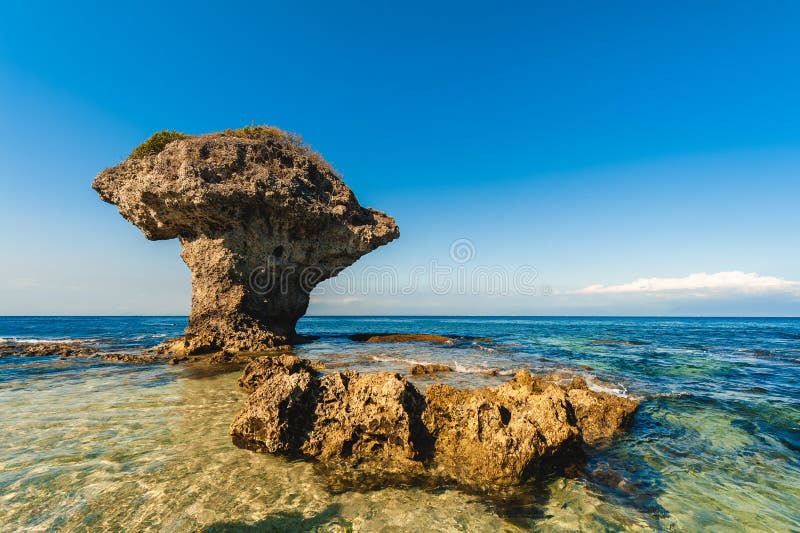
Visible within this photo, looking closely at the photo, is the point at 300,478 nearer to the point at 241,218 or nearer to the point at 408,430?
the point at 408,430

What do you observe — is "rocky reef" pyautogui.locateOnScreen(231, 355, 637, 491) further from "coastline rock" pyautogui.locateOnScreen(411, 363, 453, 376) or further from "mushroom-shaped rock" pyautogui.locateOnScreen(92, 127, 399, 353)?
"mushroom-shaped rock" pyautogui.locateOnScreen(92, 127, 399, 353)

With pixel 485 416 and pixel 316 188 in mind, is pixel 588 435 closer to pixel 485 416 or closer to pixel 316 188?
pixel 485 416

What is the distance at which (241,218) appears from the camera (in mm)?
19062

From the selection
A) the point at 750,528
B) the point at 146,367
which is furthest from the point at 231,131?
the point at 750,528

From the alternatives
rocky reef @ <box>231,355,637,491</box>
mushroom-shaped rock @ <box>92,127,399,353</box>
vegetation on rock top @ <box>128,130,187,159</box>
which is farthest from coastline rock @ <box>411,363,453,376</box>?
vegetation on rock top @ <box>128,130,187,159</box>

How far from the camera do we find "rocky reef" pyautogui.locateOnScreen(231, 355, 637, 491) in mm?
4891

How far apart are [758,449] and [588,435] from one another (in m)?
2.93

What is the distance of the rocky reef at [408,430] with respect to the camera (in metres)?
4.89

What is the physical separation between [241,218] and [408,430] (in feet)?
55.8

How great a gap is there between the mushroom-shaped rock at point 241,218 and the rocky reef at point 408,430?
13535 millimetres

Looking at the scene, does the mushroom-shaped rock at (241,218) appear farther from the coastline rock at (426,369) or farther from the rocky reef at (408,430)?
the rocky reef at (408,430)

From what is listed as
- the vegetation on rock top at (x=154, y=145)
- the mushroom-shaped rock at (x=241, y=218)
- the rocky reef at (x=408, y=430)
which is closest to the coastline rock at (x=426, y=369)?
the rocky reef at (x=408, y=430)

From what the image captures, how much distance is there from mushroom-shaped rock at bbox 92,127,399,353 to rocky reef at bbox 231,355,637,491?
1354cm

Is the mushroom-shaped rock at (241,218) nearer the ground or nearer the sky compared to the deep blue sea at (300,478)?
nearer the sky
